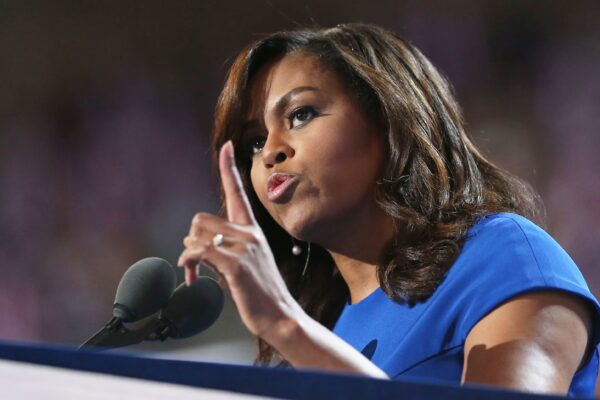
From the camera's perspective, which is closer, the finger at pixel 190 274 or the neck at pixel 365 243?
the finger at pixel 190 274

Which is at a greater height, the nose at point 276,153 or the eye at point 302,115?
the eye at point 302,115

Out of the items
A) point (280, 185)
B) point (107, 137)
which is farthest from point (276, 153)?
point (107, 137)

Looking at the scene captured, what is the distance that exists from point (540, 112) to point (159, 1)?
4.05 ft

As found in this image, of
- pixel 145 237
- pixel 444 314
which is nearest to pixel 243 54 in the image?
pixel 444 314

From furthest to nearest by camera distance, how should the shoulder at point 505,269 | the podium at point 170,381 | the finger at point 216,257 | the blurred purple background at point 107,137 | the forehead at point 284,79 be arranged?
the blurred purple background at point 107,137 < the forehead at point 284,79 < the shoulder at point 505,269 < the finger at point 216,257 < the podium at point 170,381

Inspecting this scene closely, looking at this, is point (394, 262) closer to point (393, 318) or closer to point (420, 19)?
point (393, 318)

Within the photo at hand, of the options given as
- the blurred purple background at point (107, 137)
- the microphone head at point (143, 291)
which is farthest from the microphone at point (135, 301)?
the blurred purple background at point (107, 137)

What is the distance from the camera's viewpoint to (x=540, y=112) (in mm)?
1866

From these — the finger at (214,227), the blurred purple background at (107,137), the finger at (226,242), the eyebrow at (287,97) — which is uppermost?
the eyebrow at (287,97)

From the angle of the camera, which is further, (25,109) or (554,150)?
(25,109)

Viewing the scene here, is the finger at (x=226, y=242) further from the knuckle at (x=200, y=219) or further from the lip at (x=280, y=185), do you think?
the lip at (x=280, y=185)

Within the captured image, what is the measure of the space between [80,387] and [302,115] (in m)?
0.55

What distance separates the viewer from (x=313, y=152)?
974mm

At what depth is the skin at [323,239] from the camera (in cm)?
66
